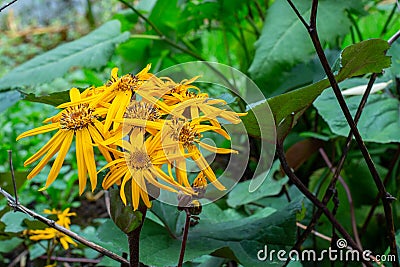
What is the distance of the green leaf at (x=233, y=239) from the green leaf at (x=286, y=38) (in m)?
0.26

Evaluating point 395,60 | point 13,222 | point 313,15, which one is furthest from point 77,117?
point 395,60

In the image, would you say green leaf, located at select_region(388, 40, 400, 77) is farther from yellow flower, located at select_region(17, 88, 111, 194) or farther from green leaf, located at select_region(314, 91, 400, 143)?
yellow flower, located at select_region(17, 88, 111, 194)

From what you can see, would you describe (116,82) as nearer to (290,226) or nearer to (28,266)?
(290,226)

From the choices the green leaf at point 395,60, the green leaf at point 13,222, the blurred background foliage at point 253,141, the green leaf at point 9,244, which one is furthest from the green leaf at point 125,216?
the green leaf at point 395,60

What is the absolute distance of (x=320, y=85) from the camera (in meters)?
0.42

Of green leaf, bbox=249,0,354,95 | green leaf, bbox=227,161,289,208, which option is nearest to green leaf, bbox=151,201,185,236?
green leaf, bbox=227,161,289,208

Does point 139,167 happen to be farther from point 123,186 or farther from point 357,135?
point 357,135

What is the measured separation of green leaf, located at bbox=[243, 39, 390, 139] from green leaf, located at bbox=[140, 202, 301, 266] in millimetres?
136

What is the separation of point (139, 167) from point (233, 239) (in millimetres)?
223

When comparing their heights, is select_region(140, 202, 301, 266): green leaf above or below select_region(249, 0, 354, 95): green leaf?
below

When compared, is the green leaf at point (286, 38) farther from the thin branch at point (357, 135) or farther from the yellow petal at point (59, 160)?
the yellow petal at point (59, 160)

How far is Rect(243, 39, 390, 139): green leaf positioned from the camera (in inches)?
16.3

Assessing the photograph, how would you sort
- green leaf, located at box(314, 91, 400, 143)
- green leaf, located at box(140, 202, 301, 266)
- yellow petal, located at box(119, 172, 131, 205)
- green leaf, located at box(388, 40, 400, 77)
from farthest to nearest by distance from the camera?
green leaf, located at box(388, 40, 400, 77), green leaf, located at box(314, 91, 400, 143), green leaf, located at box(140, 202, 301, 266), yellow petal, located at box(119, 172, 131, 205)

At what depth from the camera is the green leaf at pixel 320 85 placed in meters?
0.41
